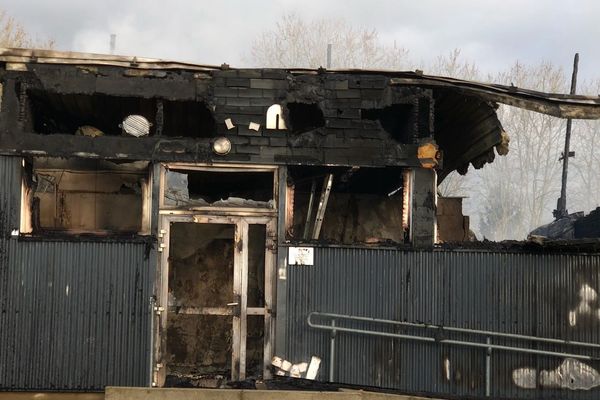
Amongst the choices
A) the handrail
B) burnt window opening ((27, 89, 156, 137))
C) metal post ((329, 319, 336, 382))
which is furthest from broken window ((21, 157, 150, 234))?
metal post ((329, 319, 336, 382))

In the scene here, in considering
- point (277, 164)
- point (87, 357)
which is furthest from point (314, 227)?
point (87, 357)

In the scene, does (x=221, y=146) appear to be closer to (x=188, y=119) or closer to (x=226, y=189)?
(x=188, y=119)

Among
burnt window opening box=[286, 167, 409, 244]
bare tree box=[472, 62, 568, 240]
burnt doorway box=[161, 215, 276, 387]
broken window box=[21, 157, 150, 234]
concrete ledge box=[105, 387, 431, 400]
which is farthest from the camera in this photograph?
bare tree box=[472, 62, 568, 240]

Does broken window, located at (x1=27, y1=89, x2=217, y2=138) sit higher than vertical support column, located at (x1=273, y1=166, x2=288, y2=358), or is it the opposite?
broken window, located at (x1=27, y1=89, x2=217, y2=138)

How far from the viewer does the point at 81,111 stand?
8.48 m

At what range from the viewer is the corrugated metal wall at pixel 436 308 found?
7.41 m

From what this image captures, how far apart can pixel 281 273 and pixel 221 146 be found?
1914mm

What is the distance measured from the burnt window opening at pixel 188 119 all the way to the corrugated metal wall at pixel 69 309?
96.3 inches

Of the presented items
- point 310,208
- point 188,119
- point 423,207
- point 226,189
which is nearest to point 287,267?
point 310,208

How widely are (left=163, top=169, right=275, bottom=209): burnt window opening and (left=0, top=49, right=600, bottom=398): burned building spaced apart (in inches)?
21.3

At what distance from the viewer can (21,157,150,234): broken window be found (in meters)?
8.88

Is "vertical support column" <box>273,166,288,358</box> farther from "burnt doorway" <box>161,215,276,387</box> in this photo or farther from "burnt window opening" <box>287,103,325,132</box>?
"burnt window opening" <box>287,103,325,132</box>

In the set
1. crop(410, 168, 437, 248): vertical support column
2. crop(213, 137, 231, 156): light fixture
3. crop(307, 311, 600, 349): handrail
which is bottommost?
crop(307, 311, 600, 349): handrail

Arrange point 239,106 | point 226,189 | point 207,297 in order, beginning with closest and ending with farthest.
Answer: point 239,106 < point 207,297 < point 226,189
